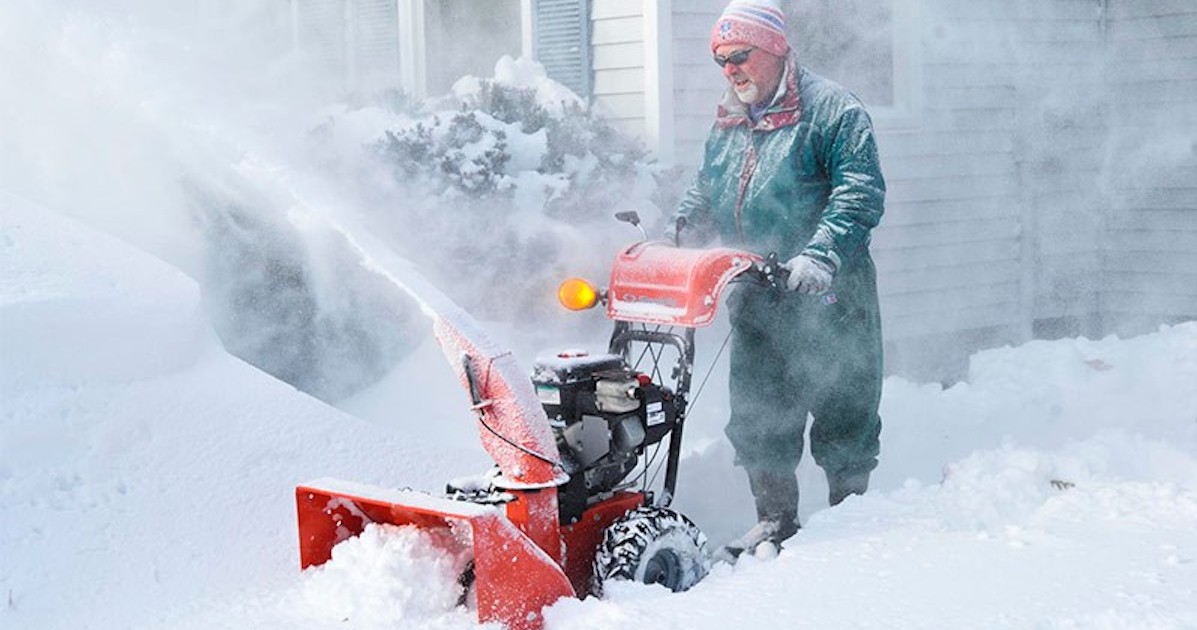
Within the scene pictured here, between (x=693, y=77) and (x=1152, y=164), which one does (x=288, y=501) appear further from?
(x=1152, y=164)

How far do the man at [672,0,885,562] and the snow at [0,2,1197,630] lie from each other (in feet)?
1.44

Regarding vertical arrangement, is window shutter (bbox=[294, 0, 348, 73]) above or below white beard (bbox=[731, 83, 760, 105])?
above

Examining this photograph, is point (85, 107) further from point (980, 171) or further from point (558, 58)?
point (980, 171)

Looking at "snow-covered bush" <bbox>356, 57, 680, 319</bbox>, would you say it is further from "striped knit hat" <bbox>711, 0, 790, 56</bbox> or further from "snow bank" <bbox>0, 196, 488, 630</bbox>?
"striped knit hat" <bbox>711, 0, 790, 56</bbox>

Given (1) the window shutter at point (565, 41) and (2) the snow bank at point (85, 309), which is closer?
(2) the snow bank at point (85, 309)

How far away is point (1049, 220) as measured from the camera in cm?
948

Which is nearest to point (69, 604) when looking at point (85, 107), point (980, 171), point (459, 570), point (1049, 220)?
point (459, 570)

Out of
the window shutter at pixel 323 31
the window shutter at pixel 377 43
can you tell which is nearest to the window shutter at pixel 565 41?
the window shutter at pixel 377 43

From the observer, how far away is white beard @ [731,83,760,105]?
4832 mm

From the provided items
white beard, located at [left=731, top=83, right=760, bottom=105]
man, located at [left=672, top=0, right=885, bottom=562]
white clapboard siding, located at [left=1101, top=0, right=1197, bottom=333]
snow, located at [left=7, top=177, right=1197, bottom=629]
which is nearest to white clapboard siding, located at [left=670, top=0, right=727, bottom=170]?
man, located at [left=672, top=0, right=885, bottom=562]

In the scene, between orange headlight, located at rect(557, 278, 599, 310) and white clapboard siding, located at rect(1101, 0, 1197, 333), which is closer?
orange headlight, located at rect(557, 278, 599, 310)

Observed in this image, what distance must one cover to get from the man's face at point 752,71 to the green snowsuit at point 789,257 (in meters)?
0.05

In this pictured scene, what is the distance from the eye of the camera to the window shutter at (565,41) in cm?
764

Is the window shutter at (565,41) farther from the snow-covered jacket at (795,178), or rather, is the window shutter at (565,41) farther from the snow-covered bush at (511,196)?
the snow-covered jacket at (795,178)
